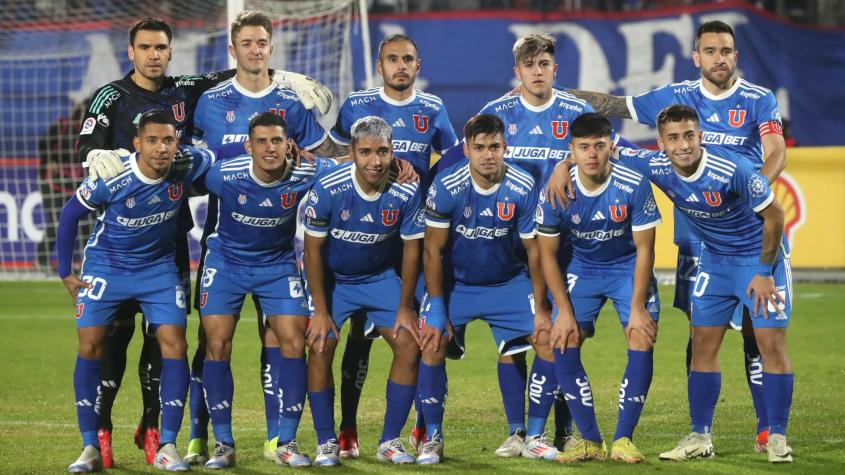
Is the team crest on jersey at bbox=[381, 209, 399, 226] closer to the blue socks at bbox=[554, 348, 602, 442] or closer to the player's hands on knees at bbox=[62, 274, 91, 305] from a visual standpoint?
the blue socks at bbox=[554, 348, 602, 442]

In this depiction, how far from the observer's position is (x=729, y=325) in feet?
23.3

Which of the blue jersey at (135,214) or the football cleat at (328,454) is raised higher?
the blue jersey at (135,214)

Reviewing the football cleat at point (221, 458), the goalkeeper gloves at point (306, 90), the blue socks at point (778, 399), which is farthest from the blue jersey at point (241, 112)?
the blue socks at point (778, 399)

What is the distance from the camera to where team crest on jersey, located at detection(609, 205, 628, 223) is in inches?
273

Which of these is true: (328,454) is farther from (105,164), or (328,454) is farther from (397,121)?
(397,121)

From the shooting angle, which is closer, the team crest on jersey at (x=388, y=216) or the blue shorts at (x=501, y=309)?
the team crest on jersey at (x=388, y=216)

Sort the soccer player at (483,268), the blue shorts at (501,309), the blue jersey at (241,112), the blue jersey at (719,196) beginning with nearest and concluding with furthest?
the blue jersey at (719,196) < the soccer player at (483,268) < the blue shorts at (501,309) < the blue jersey at (241,112)

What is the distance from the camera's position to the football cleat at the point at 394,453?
6.82 metres

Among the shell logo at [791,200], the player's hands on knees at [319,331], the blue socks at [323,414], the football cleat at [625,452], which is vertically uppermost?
the shell logo at [791,200]

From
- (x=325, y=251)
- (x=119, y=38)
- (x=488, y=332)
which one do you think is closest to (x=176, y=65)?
(x=119, y=38)

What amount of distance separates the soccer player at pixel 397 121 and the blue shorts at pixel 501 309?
57 centimetres

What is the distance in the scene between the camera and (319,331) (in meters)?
Answer: 6.89

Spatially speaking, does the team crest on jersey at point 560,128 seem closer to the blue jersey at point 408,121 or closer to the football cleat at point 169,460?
the blue jersey at point 408,121

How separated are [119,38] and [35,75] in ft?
4.33
